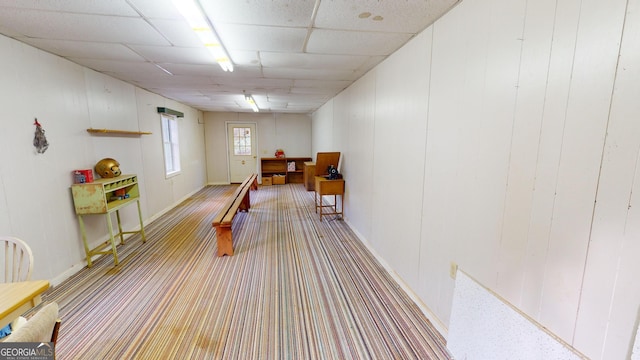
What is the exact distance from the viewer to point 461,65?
5.47ft

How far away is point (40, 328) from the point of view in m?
0.83

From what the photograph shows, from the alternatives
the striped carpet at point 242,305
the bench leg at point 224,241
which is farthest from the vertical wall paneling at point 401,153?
the bench leg at point 224,241

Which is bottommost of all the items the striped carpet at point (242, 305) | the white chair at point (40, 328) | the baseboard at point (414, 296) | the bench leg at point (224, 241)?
the striped carpet at point (242, 305)

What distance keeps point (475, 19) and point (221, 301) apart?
2872 millimetres

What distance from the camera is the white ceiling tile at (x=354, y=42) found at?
215 centimetres

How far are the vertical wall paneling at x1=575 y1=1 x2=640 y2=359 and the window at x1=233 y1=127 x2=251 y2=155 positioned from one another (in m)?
8.42

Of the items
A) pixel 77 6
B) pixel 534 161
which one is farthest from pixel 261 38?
pixel 534 161

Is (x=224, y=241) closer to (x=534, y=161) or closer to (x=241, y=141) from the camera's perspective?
(x=534, y=161)

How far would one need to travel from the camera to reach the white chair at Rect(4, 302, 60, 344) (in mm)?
758

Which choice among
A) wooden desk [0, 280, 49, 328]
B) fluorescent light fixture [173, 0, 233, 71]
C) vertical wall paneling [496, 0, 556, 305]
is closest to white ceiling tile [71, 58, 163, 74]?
fluorescent light fixture [173, 0, 233, 71]

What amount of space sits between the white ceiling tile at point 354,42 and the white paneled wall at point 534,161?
0.62 feet

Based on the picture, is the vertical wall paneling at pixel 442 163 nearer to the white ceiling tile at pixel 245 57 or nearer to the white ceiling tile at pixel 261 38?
the white ceiling tile at pixel 261 38

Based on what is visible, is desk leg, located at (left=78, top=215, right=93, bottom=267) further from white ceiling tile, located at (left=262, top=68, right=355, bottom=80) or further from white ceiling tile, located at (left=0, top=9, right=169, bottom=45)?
white ceiling tile, located at (left=262, top=68, right=355, bottom=80)

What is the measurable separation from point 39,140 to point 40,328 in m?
2.54
